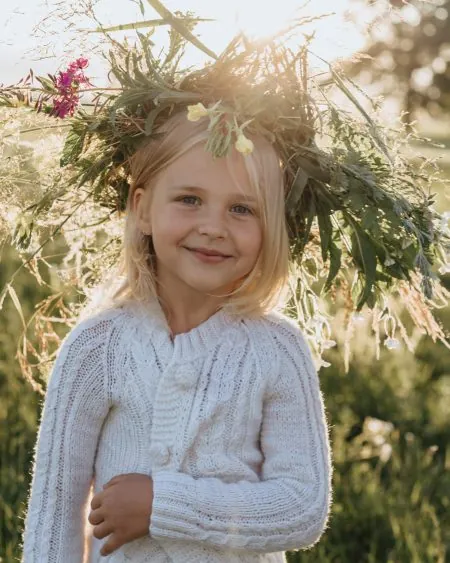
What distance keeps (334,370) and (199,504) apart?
3.71 meters

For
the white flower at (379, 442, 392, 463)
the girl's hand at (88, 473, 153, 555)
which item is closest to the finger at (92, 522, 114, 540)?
the girl's hand at (88, 473, 153, 555)

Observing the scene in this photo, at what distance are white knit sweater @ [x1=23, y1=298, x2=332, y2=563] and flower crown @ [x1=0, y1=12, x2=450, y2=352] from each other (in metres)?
0.37

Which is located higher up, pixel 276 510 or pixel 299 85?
pixel 299 85

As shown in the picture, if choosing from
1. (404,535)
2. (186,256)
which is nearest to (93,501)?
(186,256)

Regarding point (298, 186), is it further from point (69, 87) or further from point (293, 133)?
point (69, 87)

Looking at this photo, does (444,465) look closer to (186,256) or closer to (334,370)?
(334,370)

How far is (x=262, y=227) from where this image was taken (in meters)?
2.82

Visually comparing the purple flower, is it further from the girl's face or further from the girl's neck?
the girl's neck

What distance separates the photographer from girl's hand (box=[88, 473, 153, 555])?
266cm

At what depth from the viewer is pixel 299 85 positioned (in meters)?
2.73

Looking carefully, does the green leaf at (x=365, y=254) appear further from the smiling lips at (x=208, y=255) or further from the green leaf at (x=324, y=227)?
the smiling lips at (x=208, y=255)

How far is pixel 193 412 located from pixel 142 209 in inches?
23.6

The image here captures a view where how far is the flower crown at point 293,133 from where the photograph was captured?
2.69 m

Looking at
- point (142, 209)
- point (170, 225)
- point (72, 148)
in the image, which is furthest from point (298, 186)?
point (72, 148)
